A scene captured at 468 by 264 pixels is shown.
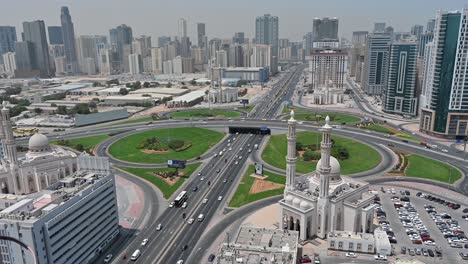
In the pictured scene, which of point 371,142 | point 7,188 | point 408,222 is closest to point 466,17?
point 371,142

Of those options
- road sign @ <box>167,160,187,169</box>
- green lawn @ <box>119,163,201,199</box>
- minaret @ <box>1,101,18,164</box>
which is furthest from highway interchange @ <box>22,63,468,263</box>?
minaret @ <box>1,101,18,164</box>

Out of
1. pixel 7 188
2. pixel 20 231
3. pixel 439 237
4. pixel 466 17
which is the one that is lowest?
pixel 439 237

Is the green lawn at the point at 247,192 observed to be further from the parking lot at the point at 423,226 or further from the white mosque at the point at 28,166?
the white mosque at the point at 28,166

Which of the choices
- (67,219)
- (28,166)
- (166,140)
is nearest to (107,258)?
(67,219)

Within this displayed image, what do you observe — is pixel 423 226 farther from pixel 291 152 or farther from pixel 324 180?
pixel 291 152

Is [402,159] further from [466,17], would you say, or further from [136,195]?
[136,195]
